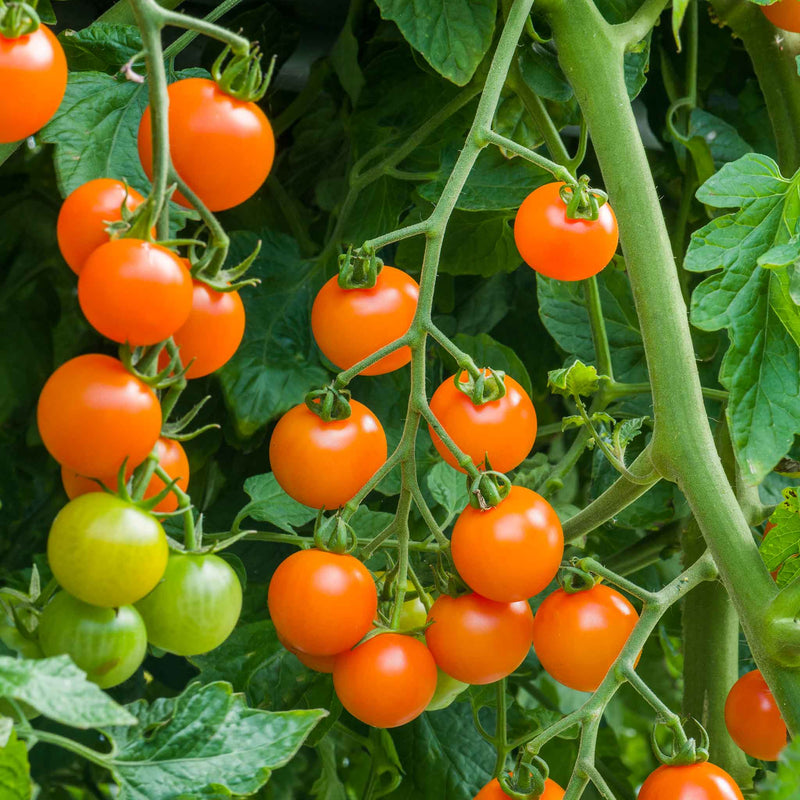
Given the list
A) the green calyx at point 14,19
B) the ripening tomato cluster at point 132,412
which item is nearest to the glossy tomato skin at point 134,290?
the ripening tomato cluster at point 132,412

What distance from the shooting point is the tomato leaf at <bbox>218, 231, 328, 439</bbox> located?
89 centimetres

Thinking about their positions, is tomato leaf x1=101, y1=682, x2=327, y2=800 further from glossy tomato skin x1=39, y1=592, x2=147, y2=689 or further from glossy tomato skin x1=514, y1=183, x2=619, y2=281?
glossy tomato skin x1=514, y1=183, x2=619, y2=281

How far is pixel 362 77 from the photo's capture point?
37.9 inches

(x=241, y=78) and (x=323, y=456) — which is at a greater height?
(x=241, y=78)

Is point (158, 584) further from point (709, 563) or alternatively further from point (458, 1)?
point (458, 1)

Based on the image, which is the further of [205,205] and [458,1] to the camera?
[458,1]

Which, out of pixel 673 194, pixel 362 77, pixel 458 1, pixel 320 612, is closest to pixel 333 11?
pixel 362 77

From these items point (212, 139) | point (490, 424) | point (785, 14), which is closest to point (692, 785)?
point (490, 424)

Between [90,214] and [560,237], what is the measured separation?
0.30 m

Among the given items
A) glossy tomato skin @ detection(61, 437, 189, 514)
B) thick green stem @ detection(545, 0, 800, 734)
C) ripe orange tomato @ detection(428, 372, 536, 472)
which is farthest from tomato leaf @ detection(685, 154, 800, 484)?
glossy tomato skin @ detection(61, 437, 189, 514)

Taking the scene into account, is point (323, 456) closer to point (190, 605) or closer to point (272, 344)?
point (190, 605)

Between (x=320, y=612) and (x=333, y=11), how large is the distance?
0.72 metres

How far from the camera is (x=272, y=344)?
0.94 m

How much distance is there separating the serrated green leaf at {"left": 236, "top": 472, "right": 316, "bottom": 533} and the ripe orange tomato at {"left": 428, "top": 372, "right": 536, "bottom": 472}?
7.8 inches
